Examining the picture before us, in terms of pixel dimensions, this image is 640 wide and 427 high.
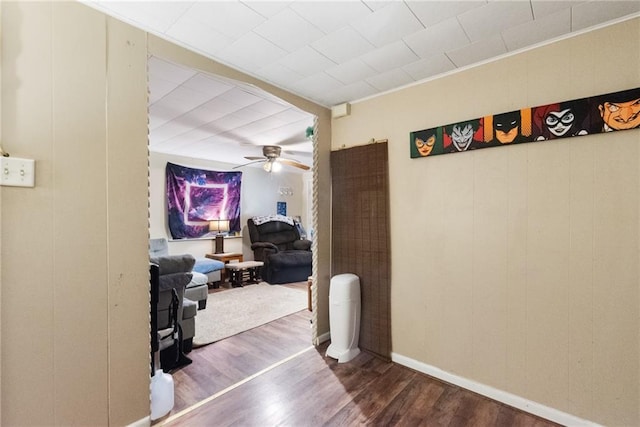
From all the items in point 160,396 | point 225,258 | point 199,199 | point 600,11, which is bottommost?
point 160,396

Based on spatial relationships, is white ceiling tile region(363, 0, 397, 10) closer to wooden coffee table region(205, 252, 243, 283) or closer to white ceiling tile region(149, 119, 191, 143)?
white ceiling tile region(149, 119, 191, 143)

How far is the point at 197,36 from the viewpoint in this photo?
1.77m

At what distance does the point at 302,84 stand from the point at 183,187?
3614 millimetres

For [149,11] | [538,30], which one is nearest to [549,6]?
[538,30]

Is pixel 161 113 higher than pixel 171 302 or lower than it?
higher

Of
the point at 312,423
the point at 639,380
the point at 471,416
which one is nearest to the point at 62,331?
the point at 312,423

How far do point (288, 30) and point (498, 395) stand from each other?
8.87 feet

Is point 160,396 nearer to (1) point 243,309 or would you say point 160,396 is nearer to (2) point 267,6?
(1) point 243,309

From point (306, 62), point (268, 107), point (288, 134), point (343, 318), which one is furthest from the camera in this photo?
point (288, 134)

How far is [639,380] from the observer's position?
156 cm

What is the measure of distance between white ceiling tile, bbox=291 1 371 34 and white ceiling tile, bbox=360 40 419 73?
37cm

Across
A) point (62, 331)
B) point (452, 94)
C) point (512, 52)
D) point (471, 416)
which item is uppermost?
point (512, 52)

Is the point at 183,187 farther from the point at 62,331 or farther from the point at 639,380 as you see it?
the point at 639,380

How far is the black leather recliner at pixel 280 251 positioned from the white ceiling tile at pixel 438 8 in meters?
4.33
